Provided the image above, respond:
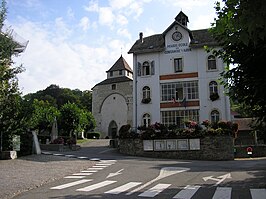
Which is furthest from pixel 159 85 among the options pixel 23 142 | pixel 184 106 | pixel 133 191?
Result: pixel 133 191

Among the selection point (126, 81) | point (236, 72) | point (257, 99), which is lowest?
point (257, 99)

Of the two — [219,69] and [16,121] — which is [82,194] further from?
[219,69]

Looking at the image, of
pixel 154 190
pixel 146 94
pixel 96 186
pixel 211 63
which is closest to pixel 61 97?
pixel 146 94

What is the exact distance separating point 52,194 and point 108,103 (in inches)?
1926

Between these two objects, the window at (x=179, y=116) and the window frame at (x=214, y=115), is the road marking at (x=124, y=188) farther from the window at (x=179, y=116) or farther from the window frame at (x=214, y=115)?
the window frame at (x=214, y=115)

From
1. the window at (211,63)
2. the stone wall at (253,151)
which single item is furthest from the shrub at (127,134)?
the window at (211,63)

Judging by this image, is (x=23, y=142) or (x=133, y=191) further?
(x=23, y=142)

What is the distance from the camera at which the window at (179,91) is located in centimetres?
3528

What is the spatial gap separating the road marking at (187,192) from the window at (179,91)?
23.8 meters

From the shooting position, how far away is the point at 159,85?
36312 mm

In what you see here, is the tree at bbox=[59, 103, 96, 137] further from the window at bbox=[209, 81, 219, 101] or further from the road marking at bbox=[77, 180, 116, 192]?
the road marking at bbox=[77, 180, 116, 192]

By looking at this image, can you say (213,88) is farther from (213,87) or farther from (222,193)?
(222,193)

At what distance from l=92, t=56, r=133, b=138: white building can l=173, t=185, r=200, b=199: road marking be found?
141 feet

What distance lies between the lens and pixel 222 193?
1051cm
